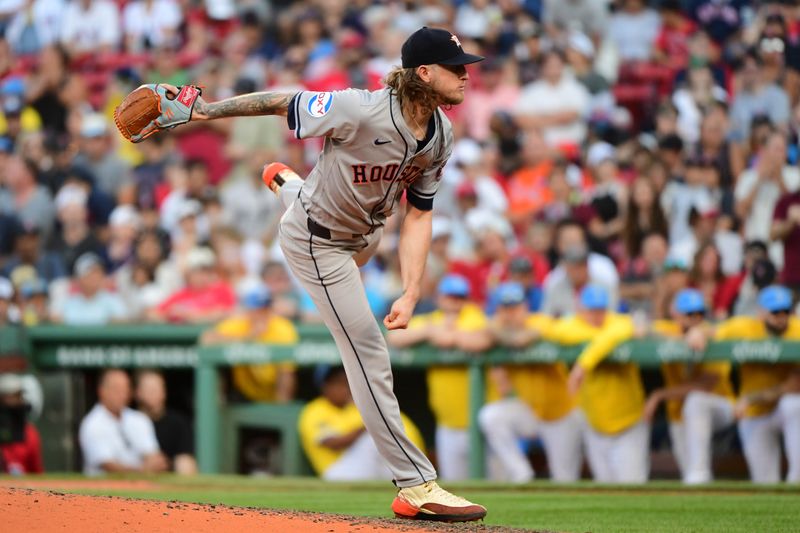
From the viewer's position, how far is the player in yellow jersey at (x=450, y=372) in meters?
9.54

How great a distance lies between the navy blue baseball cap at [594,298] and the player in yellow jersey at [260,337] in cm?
226

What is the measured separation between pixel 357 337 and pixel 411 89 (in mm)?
1003

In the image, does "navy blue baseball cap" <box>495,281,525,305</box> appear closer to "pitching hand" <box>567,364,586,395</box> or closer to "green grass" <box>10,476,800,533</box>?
"pitching hand" <box>567,364,586,395</box>

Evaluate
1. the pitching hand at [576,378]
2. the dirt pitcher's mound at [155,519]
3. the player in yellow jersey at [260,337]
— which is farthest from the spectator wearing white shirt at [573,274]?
the dirt pitcher's mound at [155,519]

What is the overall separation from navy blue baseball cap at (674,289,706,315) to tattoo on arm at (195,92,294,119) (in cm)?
440

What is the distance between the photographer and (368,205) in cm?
533

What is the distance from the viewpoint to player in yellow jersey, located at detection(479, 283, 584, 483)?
923 cm


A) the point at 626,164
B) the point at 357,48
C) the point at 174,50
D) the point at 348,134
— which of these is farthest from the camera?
the point at 174,50

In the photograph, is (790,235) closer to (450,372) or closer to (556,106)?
(450,372)

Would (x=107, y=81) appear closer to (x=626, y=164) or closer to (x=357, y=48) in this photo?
(x=357, y=48)

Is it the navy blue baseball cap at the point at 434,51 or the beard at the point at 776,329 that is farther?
the beard at the point at 776,329

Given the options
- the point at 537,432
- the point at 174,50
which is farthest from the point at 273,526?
the point at 174,50

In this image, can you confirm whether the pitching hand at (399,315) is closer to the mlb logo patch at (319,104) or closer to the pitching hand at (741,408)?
the mlb logo patch at (319,104)

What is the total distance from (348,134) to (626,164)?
646cm
